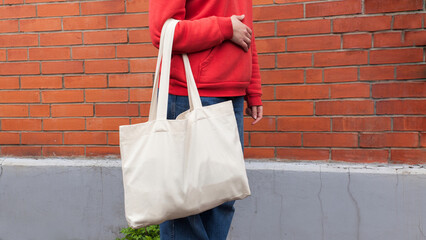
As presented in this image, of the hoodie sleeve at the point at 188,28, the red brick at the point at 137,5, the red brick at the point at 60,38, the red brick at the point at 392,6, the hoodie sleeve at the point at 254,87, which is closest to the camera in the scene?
the hoodie sleeve at the point at 188,28

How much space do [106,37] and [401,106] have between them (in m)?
1.92

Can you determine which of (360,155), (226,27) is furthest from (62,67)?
(360,155)

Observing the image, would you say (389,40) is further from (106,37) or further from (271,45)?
(106,37)

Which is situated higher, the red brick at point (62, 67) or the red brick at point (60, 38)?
the red brick at point (60, 38)

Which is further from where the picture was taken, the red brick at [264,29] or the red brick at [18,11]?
the red brick at [18,11]

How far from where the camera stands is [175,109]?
5.29 ft

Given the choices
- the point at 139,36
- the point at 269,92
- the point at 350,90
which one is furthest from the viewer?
the point at 139,36

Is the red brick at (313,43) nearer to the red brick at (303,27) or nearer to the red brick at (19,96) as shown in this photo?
the red brick at (303,27)

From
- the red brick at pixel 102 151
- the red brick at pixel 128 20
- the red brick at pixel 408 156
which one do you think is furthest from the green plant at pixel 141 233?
the red brick at pixel 408 156

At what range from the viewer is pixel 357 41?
2428mm

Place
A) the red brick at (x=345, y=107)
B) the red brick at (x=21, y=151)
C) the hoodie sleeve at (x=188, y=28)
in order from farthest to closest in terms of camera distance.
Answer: the red brick at (x=21, y=151), the red brick at (x=345, y=107), the hoodie sleeve at (x=188, y=28)

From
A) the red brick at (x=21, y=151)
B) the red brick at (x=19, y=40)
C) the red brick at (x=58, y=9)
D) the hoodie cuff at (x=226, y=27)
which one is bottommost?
the red brick at (x=21, y=151)

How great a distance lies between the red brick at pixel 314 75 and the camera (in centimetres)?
249

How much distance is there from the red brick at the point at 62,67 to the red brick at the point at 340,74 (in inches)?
64.3
